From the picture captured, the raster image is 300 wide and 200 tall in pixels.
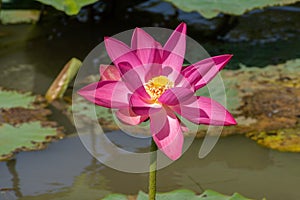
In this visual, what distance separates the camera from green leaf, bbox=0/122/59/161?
2.29 meters

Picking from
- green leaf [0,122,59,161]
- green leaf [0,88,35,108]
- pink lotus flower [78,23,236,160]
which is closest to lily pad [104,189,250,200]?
pink lotus flower [78,23,236,160]

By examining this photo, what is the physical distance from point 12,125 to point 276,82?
1.17 m

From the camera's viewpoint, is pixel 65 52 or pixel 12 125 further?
pixel 65 52

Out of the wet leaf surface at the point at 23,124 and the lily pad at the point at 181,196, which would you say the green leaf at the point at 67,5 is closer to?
the wet leaf surface at the point at 23,124

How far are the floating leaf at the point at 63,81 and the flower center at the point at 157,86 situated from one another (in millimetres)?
1442

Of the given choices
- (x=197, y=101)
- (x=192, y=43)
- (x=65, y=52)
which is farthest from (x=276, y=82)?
(x=197, y=101)

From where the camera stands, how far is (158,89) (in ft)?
4.29

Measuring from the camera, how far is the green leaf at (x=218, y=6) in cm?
285

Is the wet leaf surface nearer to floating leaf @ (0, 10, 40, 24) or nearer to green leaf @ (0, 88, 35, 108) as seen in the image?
green leaf @ (0, 88, 35, 108)

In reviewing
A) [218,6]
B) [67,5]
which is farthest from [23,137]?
[218,6]

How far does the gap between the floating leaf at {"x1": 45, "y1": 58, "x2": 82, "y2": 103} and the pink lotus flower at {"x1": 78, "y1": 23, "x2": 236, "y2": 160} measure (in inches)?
55.6

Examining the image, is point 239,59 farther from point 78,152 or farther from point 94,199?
point 94,199

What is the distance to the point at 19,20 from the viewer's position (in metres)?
3.69

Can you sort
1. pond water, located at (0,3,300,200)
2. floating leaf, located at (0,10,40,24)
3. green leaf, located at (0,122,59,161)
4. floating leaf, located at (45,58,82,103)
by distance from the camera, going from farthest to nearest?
1. floating leaf, located at (0,10,40,24)
2. floating leaf, located at (45,58,82,103)
3. green leaf, located at (0,122,59,161)
4. pond water, located at (0,3,300,200)
